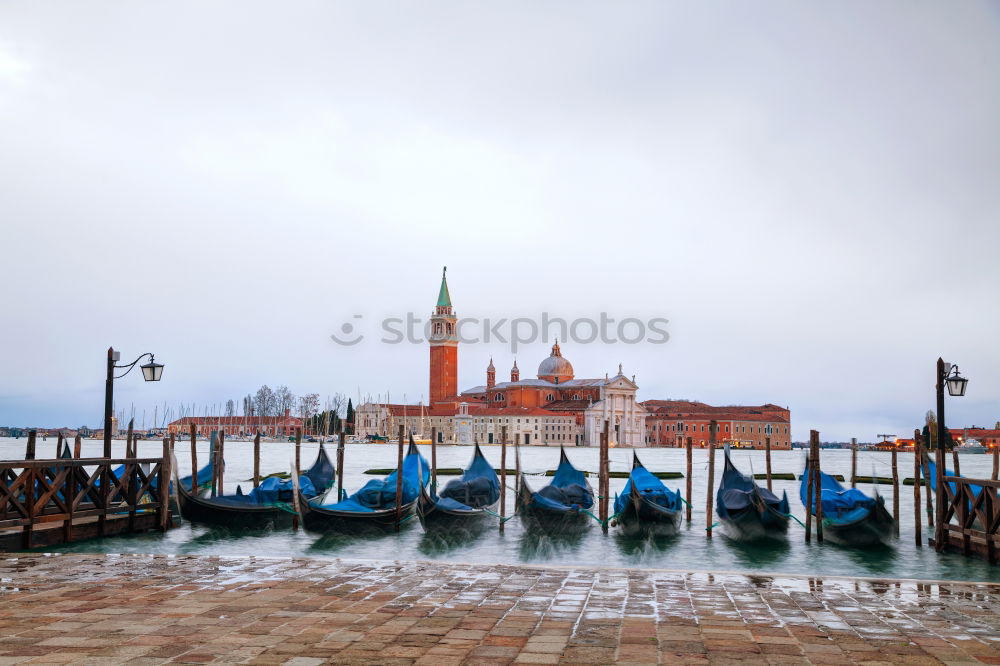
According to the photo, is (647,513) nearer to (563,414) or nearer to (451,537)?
(451,537)

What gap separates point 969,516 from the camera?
935 centimetres

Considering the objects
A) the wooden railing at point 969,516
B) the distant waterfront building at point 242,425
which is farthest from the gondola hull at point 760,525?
the distant waterfront building at point 242,425

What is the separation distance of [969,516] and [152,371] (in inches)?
371

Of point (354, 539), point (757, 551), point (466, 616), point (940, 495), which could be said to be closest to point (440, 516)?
point (354, 539)

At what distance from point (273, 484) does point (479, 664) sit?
11558 mm

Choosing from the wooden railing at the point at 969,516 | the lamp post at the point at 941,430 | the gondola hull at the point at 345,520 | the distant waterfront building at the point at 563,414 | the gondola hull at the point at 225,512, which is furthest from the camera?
the distant waterfront building at the point at 563,414

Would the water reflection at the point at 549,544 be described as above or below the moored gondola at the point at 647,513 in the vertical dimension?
below

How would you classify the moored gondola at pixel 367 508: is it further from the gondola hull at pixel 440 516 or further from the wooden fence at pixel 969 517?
the wooden fence at pixel 969 517

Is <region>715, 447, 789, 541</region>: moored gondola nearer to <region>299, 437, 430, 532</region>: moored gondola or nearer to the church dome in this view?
<region>299, 437, 430, 532</region>: moored gondola

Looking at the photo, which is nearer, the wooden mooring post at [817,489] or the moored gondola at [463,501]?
the wooden mooring post at [817,489]

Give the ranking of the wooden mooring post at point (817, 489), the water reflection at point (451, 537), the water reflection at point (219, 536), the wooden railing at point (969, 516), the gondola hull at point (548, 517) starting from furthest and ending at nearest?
the gondola hull at point (548, 517) → the water reflection at point (451, 537) → the wooden mooring post at point (817, 489) → the water reflection at point (219, 536) → the wooden railing at point (969, 516)

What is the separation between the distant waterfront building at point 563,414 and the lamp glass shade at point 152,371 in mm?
→ 74445

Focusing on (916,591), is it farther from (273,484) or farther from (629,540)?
(273,484)

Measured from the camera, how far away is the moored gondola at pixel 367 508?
513 inches
